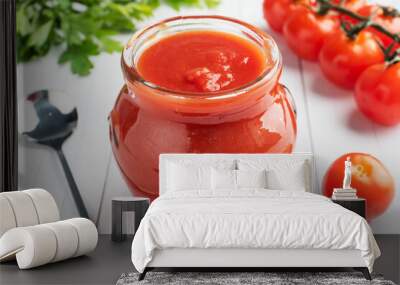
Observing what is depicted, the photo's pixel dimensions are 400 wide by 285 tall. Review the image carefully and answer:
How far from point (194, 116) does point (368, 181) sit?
1.51 m

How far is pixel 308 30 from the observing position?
18.7ft

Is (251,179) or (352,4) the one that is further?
(352,4)

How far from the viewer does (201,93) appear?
5.32 metres

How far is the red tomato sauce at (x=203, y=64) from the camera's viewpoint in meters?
5.41

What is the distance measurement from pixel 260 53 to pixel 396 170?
1.54 m

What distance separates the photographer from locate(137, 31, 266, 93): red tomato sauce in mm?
5410

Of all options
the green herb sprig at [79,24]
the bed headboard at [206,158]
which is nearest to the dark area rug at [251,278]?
the bed headboard at [206,158]

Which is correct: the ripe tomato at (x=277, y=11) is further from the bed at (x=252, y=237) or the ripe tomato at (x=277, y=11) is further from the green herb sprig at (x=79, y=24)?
the bed at (x=252, y=237)

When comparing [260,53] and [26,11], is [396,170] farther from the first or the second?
[26,11]

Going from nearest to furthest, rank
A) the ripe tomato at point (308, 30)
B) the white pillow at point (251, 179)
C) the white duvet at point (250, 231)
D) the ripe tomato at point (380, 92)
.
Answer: the white duvet at point (250, 231)
the white pillow at point (251, 179)
the ripe tomato at point (380, 92)
the ripe tomato at point (308, 30)

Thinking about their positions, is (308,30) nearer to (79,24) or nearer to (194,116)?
(194,116)

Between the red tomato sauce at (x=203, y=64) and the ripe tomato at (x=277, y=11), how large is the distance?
1.63ft

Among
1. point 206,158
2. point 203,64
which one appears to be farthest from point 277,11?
point 206,158

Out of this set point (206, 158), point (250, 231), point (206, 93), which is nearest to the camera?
point (250, 231)
